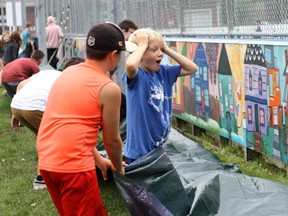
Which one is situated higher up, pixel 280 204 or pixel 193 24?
pixel 193 24

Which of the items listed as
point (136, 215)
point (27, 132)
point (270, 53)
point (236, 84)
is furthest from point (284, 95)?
point (27, 132)

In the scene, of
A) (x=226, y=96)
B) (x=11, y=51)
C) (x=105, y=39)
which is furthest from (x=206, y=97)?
(x=11, y=51)

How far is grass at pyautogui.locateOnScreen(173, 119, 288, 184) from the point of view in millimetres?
7238

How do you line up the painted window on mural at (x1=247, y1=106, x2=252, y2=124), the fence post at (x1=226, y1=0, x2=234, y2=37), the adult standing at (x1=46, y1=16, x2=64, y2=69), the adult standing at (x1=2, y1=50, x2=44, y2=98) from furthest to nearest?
the adult standing at (x1=46, y1=16, x2=64, y2=69)
the adult standing at (x1=2, y1=50, x2=44, y2=98)
the fence post at (x1=226, y1=0, x2=234, y2=37)
the painted window on mural at (x1=247, y1=106, x2=252, y2=124)

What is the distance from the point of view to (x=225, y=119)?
28.6ft

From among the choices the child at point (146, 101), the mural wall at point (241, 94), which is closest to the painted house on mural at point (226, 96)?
the mural wall at point (241, 94)

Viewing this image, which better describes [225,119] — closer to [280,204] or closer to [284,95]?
[284,95]

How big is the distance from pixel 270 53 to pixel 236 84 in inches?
44.3

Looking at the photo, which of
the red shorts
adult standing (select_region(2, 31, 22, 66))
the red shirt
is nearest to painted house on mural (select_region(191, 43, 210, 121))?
the red shirt

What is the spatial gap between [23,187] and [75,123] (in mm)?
4055

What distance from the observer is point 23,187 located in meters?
7.77

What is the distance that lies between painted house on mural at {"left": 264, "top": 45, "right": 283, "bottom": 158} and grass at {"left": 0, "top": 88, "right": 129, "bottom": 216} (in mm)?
1699

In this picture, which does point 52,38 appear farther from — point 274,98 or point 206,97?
point 274,98

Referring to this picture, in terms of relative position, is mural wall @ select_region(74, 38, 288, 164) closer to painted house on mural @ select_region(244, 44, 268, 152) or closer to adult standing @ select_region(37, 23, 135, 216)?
painted house on mural @ select_region(244, 44, 268, 152)
